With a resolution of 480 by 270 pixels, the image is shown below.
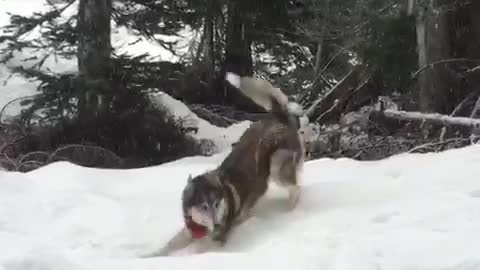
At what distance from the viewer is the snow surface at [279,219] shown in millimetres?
4227

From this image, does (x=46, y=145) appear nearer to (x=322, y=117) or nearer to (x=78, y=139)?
(x=78, y=139)

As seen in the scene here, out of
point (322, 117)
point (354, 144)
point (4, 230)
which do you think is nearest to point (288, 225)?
point (4, 230)

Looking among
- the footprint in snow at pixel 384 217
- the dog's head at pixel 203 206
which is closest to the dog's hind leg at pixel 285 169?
the dog's head at pixel 203 206

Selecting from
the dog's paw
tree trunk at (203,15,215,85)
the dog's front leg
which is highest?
tree trunk at (203,15,215,85)

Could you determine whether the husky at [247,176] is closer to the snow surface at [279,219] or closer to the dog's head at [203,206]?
the dog's head at [203,206]

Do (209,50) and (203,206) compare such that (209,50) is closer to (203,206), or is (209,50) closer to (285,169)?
(285,169)

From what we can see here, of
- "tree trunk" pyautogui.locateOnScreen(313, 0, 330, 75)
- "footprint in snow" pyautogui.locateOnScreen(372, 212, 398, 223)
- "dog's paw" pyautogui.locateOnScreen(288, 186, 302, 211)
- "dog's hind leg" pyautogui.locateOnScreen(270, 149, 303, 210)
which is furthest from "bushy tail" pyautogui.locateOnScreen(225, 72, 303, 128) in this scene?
"tree trunk" pyautogui.locateOnScreen(313, 0, 330, 75)

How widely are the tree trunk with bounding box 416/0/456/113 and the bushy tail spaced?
525 cm

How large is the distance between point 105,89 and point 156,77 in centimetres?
115

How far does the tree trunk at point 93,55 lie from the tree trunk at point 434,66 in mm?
4928

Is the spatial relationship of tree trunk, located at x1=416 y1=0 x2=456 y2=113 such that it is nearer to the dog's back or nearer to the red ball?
the dog's back

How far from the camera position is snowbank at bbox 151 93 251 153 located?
535 inches

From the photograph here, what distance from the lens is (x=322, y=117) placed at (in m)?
13.1

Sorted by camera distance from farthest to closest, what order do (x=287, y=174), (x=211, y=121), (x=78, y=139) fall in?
(x=211, y=121)
(x=78, y=139)
(x=287, y=174)
